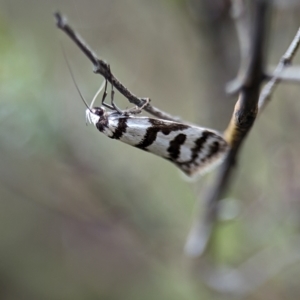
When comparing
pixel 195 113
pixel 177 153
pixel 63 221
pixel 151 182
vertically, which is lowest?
pixel 177 153

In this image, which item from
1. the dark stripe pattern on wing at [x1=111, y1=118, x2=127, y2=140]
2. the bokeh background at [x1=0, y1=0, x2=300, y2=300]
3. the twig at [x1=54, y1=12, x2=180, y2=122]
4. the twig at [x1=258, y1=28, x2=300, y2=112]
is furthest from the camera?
the bokeh background at [x1=0, y1=0, x2=300, y2=300]

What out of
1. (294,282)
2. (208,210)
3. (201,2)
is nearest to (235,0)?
(201,2)

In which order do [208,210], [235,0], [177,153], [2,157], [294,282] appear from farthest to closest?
[294,282]
[2,157]
[208,210]
[235,0]
[177,153]

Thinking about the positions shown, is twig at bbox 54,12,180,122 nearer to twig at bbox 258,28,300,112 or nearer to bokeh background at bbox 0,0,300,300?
twig at bbox 258,28,300,112

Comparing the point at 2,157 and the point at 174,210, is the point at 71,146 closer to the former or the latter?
the point at 2,157

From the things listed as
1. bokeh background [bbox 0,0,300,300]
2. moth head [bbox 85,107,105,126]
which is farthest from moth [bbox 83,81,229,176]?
bokeh background [bbox 0,0,300,300]

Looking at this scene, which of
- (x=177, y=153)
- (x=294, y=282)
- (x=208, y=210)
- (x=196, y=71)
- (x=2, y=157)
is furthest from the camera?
(x=294, y=282)
